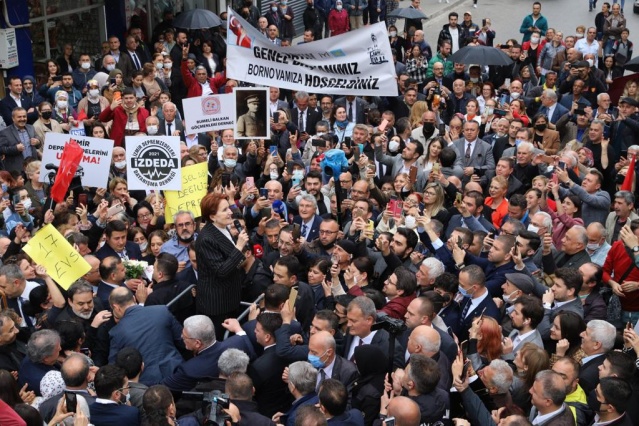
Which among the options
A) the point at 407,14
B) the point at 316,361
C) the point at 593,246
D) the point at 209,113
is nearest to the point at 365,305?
the point at 316,361

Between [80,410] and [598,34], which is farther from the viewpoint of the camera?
[598,34]

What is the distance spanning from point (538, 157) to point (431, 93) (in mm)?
3534

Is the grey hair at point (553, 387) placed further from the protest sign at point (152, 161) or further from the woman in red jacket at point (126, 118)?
the woman in red jacket at point (126, 118)

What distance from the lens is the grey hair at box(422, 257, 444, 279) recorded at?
8.54m

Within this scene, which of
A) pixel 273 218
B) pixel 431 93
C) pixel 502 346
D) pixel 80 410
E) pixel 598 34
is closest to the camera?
pixel 80 410

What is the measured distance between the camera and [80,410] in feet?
19.8

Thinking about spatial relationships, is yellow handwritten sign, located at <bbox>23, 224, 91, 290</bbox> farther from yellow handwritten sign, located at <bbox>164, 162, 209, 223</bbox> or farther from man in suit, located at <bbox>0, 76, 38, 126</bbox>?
man in suit, located at <bbox>0, 76, 38, 126</bbox>

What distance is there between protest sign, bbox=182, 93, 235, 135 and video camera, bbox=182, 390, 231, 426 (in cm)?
646

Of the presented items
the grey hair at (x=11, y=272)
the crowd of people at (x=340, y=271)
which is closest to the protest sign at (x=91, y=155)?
the crowd of people at (x=340, y=271)

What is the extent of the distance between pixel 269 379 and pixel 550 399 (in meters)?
2.07

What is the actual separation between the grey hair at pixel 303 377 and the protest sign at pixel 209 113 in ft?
20.2

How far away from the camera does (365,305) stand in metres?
7.34

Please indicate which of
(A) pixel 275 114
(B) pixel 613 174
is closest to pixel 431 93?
(A) pixel 275 114

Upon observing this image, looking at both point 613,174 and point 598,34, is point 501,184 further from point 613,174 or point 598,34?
point 598,34
